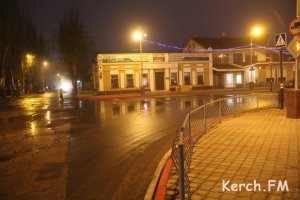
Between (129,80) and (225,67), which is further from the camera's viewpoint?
(225,67)

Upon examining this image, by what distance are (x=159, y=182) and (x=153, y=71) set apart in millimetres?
38370

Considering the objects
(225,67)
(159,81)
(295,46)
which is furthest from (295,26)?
(225,67)

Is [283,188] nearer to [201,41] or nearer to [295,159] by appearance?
[295,159]

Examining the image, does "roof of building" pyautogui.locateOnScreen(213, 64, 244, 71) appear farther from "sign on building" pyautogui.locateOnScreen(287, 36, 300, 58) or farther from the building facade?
"sign on building" pyautogui.locateOnScreen(287, 36, 300, 58)

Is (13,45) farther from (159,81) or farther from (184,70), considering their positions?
(184,70)

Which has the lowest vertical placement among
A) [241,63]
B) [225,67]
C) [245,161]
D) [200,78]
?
[245,161]

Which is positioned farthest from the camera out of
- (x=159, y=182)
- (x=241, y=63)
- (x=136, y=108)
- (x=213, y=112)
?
(x=241, y=63)

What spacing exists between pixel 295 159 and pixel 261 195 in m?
2.25

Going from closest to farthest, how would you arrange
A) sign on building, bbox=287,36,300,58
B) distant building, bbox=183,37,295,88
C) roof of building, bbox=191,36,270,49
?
1. sign on building, bbox=287,36,300,58
2. distant building, bbox=183,37,295,88
3. roof of building, bbox=191,36,270,49

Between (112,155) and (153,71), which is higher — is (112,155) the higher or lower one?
the lower one

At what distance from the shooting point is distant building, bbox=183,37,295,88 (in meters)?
49.3

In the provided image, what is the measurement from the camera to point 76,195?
5.28 metres

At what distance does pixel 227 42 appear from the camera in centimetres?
5706

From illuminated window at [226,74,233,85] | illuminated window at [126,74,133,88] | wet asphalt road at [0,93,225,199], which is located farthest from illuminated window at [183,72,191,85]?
wet asphalt road at [0,93,225,199]
